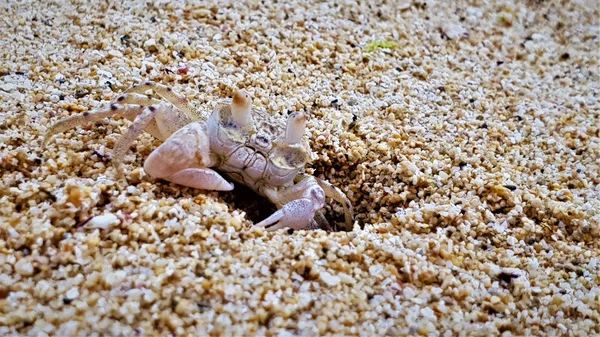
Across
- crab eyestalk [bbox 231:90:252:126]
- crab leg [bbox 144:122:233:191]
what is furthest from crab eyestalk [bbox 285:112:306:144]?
crab leg [bbox 144:122:233:191]

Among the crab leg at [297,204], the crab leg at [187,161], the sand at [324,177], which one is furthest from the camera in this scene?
the crab leg at [297,204]

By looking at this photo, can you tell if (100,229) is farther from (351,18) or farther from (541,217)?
(351,18)

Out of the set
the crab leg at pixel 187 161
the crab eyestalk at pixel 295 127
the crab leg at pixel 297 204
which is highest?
the crab eyestalk at pixel 295 127

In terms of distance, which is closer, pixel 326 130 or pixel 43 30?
pixel 326 130

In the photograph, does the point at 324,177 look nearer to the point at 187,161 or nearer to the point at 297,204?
the point at 297,204

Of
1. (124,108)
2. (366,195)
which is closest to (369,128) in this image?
(366,195)

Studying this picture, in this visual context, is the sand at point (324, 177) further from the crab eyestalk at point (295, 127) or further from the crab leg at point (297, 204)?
the crab eyestalk at point (295, 127)

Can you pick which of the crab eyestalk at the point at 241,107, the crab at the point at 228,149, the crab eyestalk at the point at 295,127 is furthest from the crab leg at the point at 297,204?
the crab eyestalk at the point at 241,107
